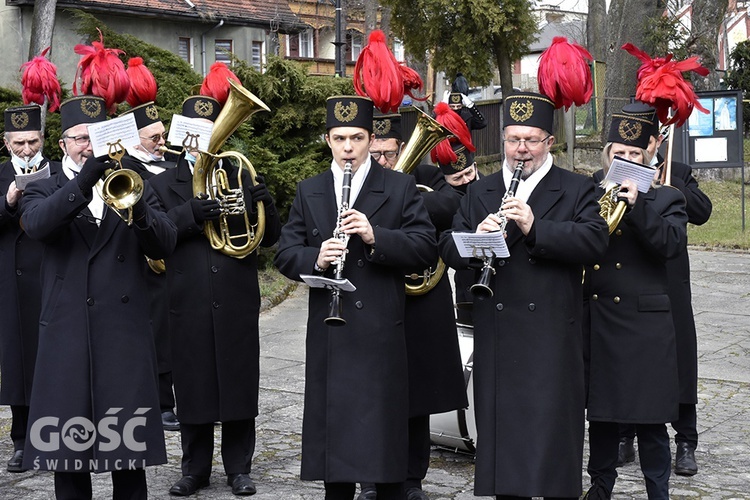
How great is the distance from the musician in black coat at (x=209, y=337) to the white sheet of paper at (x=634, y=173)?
6.95ft

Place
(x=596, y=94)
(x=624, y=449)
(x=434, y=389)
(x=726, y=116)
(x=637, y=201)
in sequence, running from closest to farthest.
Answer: (x=637, y=201) → (x=434, y=389) → (x=624, y=449) → (x=726, y=116) → (x=596, y=94)

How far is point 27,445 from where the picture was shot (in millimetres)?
5426

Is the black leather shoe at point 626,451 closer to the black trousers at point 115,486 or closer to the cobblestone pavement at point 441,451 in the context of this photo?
the cobblestone pavement at point 441,451

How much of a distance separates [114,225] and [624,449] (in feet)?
11.6

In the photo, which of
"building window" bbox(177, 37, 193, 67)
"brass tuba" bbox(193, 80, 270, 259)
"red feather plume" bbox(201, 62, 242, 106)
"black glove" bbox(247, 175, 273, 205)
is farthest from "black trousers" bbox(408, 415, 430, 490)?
"building window" bbox(177, 37, 193, 67)

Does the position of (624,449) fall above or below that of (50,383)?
below

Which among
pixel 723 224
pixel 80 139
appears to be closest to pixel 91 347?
pixel 80 139

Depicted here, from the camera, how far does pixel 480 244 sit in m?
5.04

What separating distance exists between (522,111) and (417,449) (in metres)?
2.06

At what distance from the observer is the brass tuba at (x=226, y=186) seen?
265 inches

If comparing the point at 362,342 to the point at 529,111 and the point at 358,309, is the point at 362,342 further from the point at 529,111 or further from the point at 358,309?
the point at 529,111

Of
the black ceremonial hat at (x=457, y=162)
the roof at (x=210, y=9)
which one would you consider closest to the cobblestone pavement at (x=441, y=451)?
the black ceremonial hat at (x=457, y=162)

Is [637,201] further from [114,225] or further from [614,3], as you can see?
[614,3]

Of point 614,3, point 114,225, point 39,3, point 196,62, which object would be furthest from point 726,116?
point 196,62
